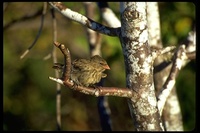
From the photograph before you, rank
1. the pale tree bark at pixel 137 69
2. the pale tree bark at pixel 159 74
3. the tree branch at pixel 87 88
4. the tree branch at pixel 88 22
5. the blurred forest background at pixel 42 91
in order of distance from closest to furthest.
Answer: the tree branch at pixel 87 88 → the pale tree bark at pixel 137 69 → the tree branch at pixel 88 22 → the pale tree bark at pixel 159 74 → the blurred forest background at pixel 42 91

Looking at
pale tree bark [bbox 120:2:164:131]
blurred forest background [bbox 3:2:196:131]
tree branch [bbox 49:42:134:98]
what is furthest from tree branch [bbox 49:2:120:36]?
blurred forest background [bbox 3:2:196:131]

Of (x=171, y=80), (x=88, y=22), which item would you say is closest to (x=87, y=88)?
(x=88, y=22)

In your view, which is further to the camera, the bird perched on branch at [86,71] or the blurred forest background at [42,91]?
the blurred forest background at [42,91]

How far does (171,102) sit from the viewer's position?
3809 millimetres

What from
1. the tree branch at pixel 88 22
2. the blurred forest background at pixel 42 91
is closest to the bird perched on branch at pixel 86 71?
the tree branch at pixel 88 22

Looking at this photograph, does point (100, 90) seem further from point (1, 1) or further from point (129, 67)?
point (1, 1)

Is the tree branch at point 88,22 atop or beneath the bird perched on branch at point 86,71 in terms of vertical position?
atop

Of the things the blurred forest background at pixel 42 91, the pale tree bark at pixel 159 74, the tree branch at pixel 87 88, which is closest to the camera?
the tree branch at pixel 87 88

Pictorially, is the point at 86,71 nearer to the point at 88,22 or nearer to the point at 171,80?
the point at 88,22

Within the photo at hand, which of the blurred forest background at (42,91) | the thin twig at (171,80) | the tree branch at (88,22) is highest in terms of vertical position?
the tree branch at (88,22)

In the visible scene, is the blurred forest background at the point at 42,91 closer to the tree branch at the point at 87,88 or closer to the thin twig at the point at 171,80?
the thin twig at the point at 171,80

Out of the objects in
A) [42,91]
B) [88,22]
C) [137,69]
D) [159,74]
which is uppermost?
[88,22]

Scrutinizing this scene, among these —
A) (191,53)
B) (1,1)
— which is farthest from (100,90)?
(1,1)

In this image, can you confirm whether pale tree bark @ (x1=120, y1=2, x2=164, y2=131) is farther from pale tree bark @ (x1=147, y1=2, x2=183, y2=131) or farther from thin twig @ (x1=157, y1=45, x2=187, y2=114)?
pale tree bark @ (x1=147, y1=2, x2=183, y2=131)
